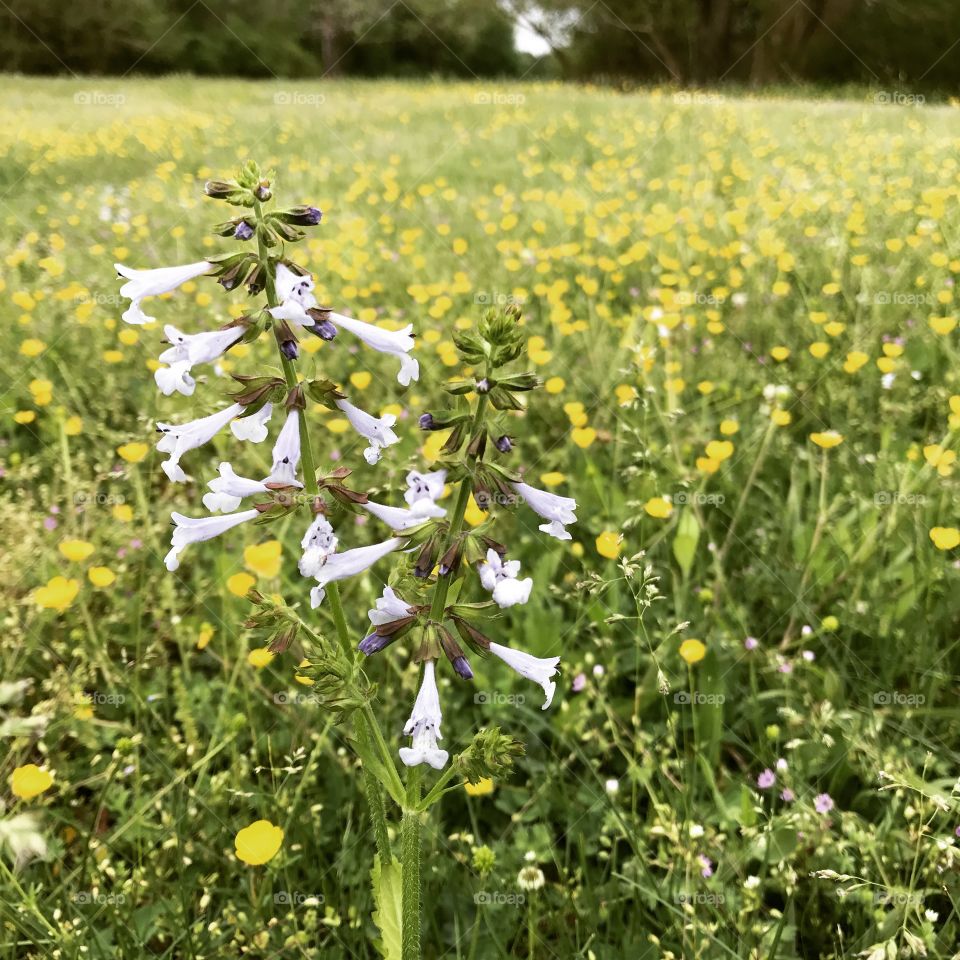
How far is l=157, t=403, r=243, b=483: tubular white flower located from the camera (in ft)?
4.05

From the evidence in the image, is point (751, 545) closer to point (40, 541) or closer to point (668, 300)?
point (668, 300)

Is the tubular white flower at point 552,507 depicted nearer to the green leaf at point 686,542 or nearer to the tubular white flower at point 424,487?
the tubular white flower at point 424,487

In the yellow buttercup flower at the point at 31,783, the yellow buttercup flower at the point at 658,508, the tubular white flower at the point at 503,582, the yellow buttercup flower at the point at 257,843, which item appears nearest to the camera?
the tubular white flower at the point at 503,582

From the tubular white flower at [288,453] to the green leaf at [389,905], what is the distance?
740 millimetres

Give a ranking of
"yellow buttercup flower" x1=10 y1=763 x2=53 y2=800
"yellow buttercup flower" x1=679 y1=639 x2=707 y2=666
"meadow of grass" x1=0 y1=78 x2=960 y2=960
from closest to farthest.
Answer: "yellow buttercup flower" x1=10 y1=763 x2=53 y2=800, "meadow of grass" x1=0 y1=78 x2=960 y2=960, "yellow buttercup flower" x1=679 y1=639 x2=707 y2=666

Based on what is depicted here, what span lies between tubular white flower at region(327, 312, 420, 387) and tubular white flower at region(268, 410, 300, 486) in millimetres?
175

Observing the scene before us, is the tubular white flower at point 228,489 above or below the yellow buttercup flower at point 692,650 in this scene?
above

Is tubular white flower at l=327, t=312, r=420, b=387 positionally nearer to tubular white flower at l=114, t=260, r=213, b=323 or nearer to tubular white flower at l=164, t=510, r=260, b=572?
tubular white flower at l=114, t=260, r=213, b=323

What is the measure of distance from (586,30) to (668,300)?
122 feet

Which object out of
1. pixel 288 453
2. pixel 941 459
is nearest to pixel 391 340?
pixel 288 453

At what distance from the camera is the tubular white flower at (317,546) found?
3.71 feet

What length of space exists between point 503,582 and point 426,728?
266 mm


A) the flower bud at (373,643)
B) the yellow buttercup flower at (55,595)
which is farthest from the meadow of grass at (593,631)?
the flower bud at (373,643)

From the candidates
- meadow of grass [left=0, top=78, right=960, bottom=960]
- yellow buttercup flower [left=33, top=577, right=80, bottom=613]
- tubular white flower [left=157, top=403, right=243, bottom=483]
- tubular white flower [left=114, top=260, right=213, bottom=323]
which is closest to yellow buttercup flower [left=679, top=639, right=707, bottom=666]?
meadow of grass [left=0, top=78, right=960, bottom=960]
